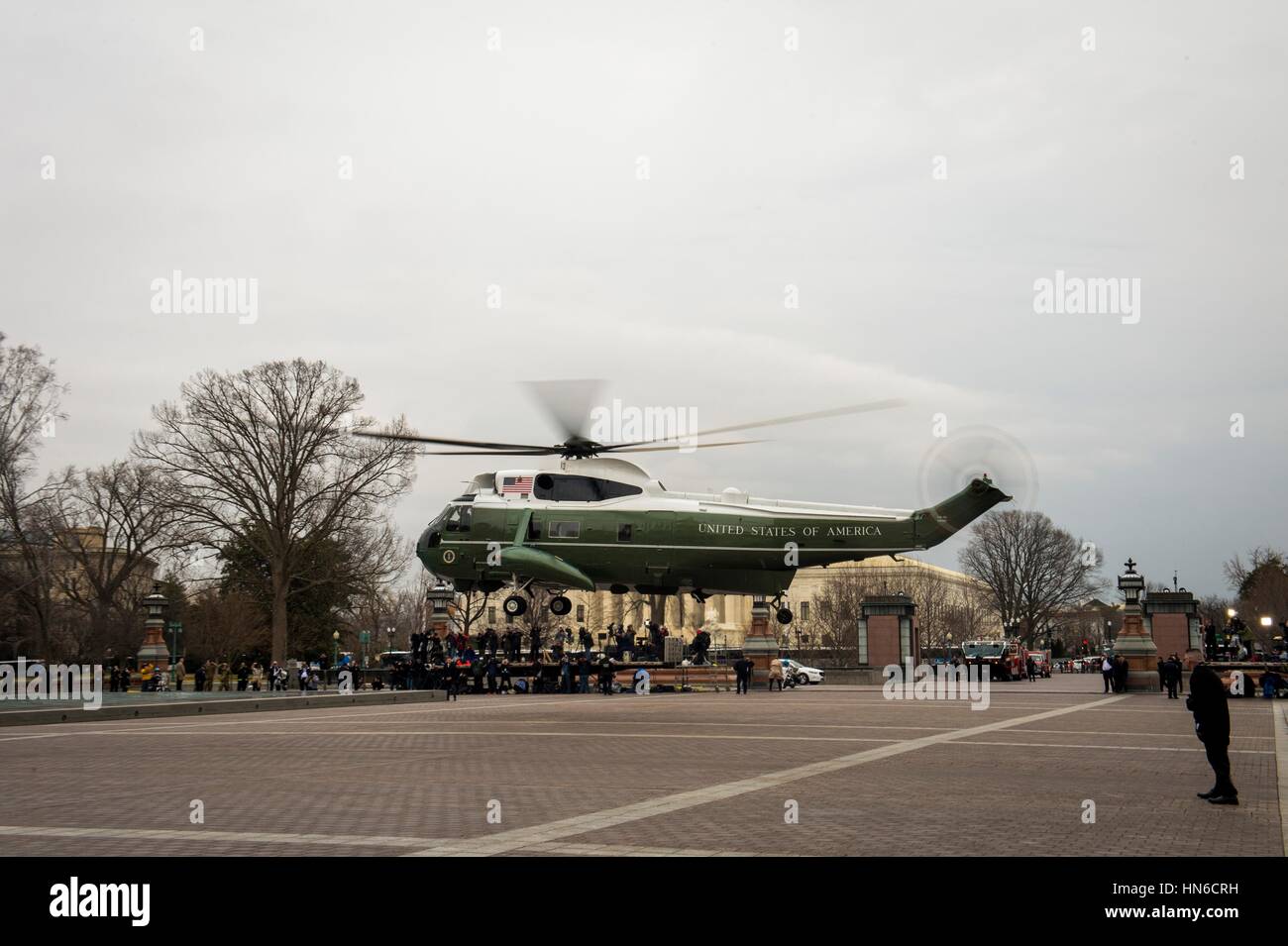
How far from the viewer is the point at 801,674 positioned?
6362 cm

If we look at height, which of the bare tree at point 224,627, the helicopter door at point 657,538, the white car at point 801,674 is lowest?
the white car at point 801,674

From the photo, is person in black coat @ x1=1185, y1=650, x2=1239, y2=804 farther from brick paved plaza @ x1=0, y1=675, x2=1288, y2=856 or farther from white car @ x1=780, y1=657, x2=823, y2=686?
white car @ x1=780, y1=657, x2=823, y2=686

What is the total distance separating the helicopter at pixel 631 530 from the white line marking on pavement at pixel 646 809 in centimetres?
1147

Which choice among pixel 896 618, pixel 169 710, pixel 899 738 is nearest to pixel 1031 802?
pixel 899 738

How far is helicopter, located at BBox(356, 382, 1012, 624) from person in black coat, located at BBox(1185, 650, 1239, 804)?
17.2 m

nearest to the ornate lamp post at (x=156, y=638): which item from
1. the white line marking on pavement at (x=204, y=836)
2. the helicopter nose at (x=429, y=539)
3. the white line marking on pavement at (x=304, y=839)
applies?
the helicopter nose at (x=429, y=539)

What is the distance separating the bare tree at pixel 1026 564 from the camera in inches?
3841

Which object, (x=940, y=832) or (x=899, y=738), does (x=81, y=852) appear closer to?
(x=940, y=832)

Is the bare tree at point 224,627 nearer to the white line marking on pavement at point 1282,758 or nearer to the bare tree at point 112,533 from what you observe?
the bare tree at point 112,533

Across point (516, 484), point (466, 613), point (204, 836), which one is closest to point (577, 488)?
point (516, 484)

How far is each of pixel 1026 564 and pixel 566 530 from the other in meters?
72.1

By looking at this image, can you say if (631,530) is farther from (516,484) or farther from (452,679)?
(452,679)

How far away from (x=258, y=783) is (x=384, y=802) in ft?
9.23

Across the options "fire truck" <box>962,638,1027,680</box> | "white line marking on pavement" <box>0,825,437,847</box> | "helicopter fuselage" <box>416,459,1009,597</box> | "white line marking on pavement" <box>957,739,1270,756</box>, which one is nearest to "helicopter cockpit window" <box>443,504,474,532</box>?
"helicopter fuselage" <box>416,459,1009,597</box>
